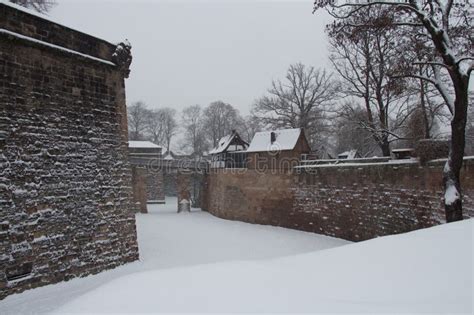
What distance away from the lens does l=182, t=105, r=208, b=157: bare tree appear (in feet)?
158

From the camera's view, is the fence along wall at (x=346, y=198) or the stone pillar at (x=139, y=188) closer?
the fence along wall at (x=346, y=198)

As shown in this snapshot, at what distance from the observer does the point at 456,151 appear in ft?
22.4

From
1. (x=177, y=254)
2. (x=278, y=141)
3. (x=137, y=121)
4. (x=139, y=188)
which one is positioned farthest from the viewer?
(x=137, y=121)

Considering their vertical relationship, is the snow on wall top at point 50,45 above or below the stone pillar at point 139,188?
above

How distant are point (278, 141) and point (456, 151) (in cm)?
1326

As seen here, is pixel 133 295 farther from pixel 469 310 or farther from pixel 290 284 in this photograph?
pixel 469 310

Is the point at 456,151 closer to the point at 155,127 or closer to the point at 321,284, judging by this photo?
the point at 321,284

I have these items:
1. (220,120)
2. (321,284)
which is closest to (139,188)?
(220,120)

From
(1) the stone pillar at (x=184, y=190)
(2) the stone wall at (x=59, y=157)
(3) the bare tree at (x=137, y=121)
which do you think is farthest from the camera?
(3) the bare tree at (x=137, y=121)

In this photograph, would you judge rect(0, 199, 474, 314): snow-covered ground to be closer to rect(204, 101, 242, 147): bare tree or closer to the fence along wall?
the fence along wall

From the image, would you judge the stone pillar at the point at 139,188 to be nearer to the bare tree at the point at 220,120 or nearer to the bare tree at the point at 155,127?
the bare tree at the point at 220,120

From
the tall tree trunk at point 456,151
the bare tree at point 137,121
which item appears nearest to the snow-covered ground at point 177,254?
the tall tree trunk at point 456,151

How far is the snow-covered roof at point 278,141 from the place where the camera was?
749 inches

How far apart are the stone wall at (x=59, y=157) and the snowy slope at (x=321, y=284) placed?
4.58 m
